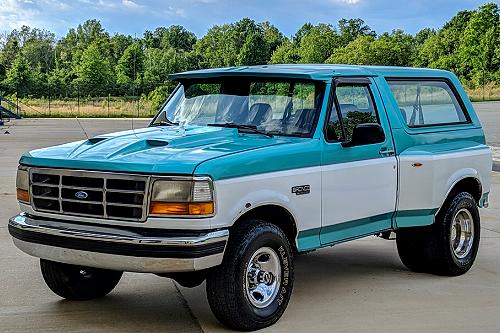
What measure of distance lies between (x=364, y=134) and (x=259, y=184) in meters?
1.29

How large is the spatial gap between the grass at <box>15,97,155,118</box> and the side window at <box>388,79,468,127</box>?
148 ft

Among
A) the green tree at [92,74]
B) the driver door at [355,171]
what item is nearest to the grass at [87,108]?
the green tree at [92,74]

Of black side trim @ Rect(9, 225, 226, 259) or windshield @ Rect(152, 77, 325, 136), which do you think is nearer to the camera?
black side trim @ Rect(9, 225, 226, 259)

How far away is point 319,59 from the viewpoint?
294 ft

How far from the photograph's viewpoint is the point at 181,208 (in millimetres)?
5207

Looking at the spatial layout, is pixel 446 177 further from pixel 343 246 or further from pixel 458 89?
pixel 343 246

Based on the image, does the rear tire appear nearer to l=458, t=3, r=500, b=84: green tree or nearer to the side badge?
the side badge

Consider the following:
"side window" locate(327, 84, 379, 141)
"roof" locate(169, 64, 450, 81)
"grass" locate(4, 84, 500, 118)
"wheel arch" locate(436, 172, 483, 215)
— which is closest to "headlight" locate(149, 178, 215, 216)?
"side window" locate(327, 84, 379, 141)

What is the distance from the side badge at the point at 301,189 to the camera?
5914 millimetres

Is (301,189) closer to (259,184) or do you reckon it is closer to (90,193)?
(259,184)

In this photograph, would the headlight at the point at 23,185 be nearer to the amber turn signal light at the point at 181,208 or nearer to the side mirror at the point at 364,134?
the amber turn signal light at the point at 181,208

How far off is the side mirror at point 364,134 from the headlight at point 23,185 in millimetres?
2564

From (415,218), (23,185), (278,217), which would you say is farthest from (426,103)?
(23,185)

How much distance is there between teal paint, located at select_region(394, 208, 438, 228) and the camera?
7072 mm
